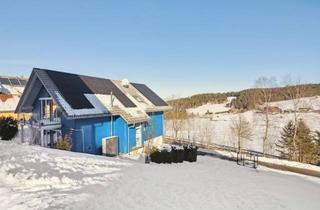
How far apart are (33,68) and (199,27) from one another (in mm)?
12888

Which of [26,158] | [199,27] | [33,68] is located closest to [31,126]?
[33,68]

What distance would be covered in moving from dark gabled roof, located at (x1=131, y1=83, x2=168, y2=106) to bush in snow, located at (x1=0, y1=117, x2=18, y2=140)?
11970 millimetres

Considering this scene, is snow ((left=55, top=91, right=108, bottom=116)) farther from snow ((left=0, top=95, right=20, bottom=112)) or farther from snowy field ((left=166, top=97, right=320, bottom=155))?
snowy field ((left=166, top=97, right=320, bottom=155))

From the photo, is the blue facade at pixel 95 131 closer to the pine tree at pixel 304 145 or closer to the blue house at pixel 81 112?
the blue house at pixel 81 112

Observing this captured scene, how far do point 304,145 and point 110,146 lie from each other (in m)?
18.5

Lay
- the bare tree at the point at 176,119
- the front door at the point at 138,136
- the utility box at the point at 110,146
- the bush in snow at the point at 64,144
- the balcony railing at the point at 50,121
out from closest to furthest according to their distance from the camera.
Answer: the bush in snow at the point at 64,144, the balcony railing at the point at 50,121, the utility box at the point at 110,146, the front door at the point at 138,136, the bare tree at the point at 176,119

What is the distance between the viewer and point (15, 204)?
15.9ft

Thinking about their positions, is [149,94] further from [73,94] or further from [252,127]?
[252,127]

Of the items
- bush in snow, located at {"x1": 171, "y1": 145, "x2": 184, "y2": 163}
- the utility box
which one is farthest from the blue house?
bush in snow, located at {"x1": 171, "y1": 145, "x2": 184, "y2": 163}

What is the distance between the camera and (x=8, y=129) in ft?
43.6

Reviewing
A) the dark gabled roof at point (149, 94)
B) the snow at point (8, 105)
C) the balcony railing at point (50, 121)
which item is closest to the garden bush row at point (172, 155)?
the balcony railing at point (50, 121)

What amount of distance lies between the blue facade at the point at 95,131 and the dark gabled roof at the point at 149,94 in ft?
15.8

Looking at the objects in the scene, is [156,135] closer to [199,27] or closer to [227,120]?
[199,27]

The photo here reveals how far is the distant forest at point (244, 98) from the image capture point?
26906mm
